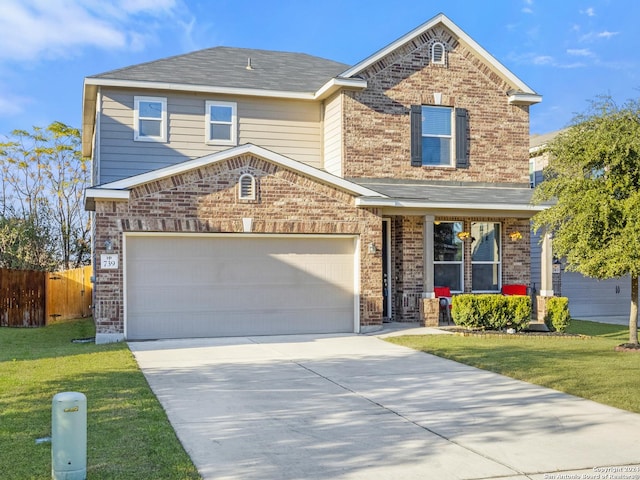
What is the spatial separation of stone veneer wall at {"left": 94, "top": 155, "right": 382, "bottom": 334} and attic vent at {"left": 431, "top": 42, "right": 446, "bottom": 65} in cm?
554

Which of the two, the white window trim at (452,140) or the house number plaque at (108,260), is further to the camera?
the white window trim at (452,140)

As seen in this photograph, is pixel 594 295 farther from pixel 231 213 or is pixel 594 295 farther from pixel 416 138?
pixel 231 213

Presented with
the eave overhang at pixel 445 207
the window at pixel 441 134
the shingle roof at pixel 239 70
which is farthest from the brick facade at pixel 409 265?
the shingle roof at pixel 239 70

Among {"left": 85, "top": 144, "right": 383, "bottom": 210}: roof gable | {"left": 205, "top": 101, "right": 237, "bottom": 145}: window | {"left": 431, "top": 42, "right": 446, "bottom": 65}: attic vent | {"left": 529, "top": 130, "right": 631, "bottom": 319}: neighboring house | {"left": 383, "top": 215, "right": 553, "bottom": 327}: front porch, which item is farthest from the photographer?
{"left": 529, "top": 130, "right": 631, "bottom": 319}: neighboring house

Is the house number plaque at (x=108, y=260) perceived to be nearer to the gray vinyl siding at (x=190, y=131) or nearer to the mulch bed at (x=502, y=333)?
the gray vinyl siding at (x=190, y=131)

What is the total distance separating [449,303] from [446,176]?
354 cm

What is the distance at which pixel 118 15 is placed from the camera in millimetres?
24938

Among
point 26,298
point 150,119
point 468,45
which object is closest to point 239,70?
point 150,119

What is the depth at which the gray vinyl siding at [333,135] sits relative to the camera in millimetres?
17969

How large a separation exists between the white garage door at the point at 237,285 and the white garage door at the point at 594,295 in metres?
9.15

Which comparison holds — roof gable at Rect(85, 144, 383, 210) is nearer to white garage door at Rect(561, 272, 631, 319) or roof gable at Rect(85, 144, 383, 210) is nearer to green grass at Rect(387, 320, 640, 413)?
green grass at Rect(387, 320, 640, 413)

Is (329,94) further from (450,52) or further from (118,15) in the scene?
(118,15)

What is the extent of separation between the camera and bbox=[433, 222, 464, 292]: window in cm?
1827

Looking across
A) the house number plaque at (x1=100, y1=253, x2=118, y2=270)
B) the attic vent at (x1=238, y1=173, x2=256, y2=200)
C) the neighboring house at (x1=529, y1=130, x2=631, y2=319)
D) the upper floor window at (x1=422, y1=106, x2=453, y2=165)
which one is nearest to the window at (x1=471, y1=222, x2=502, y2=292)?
the upper floor window at (x1=422, y1=106, x2=453, y2=165)
